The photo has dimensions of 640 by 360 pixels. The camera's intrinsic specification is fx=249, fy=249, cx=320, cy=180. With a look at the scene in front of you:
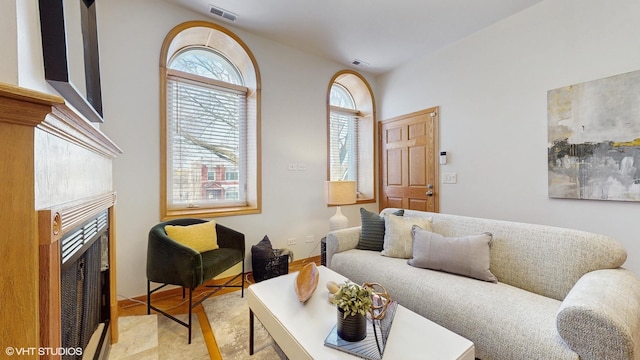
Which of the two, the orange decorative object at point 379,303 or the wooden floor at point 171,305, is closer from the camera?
the orange decorative object at point 379,303

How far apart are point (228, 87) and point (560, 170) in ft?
11.4

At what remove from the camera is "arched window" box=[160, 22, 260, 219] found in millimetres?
2564

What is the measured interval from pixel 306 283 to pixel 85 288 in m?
1.11

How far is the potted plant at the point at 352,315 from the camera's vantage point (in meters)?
1.05

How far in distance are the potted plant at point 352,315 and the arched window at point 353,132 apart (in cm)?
282

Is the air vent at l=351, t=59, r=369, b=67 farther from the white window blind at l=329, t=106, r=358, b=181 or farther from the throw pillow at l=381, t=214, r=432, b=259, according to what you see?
the throw pillow at l=381, t=214, r=432, b=259

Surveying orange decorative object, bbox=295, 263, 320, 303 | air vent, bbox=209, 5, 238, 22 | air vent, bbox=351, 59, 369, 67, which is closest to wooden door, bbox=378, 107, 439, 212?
air vent, bbox=351, 59, 369, 67

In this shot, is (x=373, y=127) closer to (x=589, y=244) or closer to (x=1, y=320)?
(x=589, y=244)

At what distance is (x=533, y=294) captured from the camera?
150 centimetres

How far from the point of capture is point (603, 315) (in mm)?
983

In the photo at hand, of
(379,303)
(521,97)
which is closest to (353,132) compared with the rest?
(521,97)

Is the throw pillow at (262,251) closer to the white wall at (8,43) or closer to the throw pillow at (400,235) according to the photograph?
the throw pillow at (400,235)

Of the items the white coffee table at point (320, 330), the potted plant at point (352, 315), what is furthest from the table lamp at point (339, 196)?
the potted plant at point (352, 315)

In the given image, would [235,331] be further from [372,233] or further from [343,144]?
[343,144]
